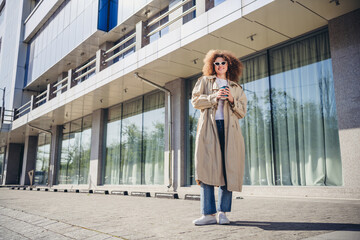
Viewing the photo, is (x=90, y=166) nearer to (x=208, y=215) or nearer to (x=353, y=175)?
(x=353, y=175)

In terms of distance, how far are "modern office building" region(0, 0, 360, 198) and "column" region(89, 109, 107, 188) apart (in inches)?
2.2

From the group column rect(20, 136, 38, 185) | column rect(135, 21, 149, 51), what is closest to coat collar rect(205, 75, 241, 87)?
column rect(135, 21, 149, 51)

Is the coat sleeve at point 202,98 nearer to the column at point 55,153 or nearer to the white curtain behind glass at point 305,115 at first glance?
the white curtain behind glass at point 305,115

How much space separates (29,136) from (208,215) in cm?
2493

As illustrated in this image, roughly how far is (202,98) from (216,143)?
55cm

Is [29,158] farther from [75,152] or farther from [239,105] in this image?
[239,105]

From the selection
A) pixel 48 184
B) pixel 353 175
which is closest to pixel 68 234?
pixel 353 175

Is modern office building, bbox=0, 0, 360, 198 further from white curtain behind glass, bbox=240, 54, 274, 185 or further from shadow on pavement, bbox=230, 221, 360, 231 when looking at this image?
shadow on pavement, bbox=230, 221, 360, 231

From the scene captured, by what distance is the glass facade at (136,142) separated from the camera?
1270cm

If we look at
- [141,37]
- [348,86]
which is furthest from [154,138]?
[348,86]

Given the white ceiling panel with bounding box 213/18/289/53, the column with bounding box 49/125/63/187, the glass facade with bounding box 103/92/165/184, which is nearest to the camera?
the white ceiling panel with bounding box 213/18/289/53

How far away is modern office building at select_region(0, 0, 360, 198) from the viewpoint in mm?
7062

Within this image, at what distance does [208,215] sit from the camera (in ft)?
10.8

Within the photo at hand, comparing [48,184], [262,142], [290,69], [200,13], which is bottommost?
[48,184]
